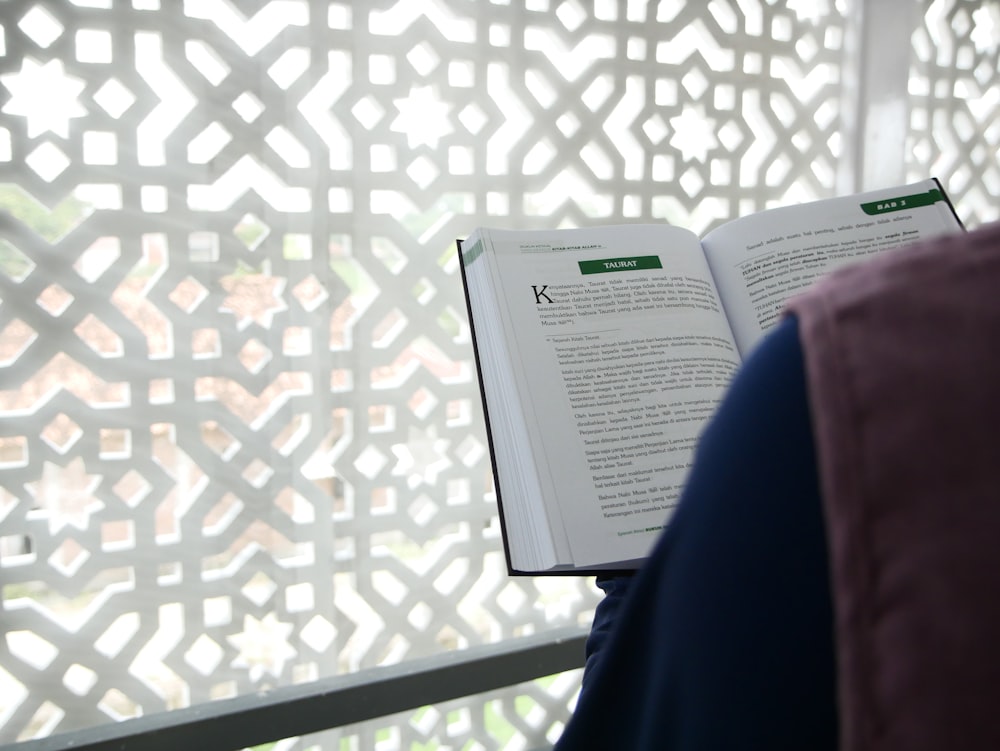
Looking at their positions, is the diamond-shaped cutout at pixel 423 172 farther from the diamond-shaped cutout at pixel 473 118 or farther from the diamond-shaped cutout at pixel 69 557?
the diamond-shaped cutout at pixel 69 557

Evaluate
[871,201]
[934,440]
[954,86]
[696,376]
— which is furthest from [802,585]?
[954,86]

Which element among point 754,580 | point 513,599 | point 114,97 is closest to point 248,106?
point 114,97

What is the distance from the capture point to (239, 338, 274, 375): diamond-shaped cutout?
1167 mm

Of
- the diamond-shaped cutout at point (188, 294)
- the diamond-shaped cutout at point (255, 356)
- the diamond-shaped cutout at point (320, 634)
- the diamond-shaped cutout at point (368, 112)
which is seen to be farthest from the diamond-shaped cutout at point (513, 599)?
the diamond-shaped cutout at point (368, 112)

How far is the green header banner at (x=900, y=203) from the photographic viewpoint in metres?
0.91

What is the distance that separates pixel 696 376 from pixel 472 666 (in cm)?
69

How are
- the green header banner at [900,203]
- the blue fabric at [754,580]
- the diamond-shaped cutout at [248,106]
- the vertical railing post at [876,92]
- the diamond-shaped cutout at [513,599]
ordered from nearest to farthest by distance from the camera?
1. the blue fabric at [754,580]
2. the green header banner at [900,203]
3. the diamond-shaped cutout at [248,106]
4. the diamond-shaped cutout at [513,599]
5. the vertical railing post at [876,92]

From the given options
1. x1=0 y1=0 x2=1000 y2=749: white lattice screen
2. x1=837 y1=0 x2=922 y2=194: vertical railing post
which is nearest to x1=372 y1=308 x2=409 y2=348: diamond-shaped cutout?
x1=0 y1=0 x2=1000 y2=749: white lattice screen

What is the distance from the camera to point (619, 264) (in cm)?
82

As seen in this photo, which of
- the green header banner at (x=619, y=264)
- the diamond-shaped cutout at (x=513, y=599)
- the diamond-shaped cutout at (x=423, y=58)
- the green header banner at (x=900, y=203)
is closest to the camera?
the green header banner at (x=619, y=264)

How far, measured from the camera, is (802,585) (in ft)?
0.75

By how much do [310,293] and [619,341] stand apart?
599mm

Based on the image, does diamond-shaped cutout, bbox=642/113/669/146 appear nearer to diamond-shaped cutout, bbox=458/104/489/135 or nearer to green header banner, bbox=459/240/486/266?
diamond-shaped cutout, bbox=458/104/489/135

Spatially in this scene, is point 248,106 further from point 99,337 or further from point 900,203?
point 900,203
